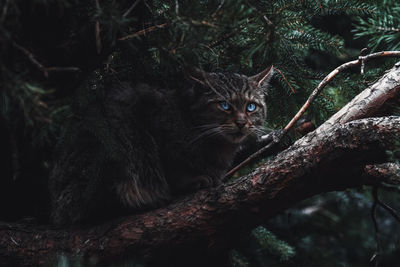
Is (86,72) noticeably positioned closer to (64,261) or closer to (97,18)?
(97,18)

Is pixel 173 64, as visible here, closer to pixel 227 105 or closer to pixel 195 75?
pixel 195 75

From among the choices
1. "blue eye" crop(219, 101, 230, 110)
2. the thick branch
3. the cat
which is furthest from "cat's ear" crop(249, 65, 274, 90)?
the thick branch

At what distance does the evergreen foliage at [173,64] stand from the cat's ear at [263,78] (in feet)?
0.18

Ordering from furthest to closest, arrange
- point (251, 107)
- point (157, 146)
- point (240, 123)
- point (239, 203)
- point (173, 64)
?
point (251, 107) < point (240, 123) < point (157, 146) < point (239, 203) < point (173, 64)

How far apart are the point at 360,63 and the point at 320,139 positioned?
0.64m

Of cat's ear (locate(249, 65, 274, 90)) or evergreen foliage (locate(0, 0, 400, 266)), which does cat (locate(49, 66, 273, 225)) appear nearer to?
cat's ear (locate(249, 65, 274, 90))

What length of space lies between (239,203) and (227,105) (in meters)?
0.83

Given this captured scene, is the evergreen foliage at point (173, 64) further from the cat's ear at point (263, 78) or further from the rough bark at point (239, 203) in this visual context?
the rough bark at point (239, 203)

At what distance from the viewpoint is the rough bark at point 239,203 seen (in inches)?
64.4

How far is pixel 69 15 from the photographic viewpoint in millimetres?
1428

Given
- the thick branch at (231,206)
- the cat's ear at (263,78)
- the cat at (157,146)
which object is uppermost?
the cat's ear at (263,78)

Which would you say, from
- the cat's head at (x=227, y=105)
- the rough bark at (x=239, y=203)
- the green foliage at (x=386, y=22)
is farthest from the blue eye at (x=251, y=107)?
the green foliage at (x=386, y=22)

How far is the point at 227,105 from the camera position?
247 centimetres

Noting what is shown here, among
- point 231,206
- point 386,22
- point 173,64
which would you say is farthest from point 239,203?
point 386,22
